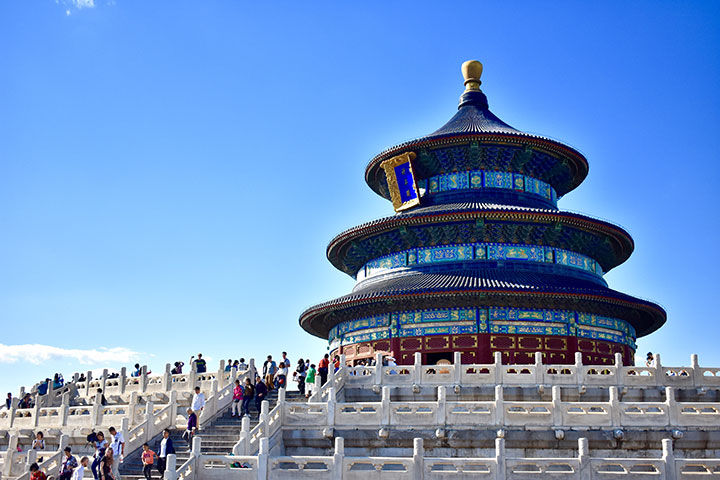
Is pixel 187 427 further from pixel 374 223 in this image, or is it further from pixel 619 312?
pixel 619 312

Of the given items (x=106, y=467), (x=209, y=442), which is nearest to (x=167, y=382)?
(x=209, y=442)

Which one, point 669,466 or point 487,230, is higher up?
point 487,230

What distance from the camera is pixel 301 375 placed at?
28828 mm

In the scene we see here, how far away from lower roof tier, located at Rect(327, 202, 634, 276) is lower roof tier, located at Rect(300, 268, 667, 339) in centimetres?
192

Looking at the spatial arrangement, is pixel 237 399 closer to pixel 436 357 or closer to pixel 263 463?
pixel 263 463

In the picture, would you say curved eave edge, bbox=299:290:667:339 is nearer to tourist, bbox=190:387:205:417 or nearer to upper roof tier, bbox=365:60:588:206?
upper roof tier, bbox=365:60:588:206

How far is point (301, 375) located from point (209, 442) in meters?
7.45

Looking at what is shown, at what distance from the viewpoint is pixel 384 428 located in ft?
68.8

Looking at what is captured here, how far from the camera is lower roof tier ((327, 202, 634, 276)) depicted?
37.3 metres

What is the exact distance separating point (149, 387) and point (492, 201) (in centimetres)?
1934

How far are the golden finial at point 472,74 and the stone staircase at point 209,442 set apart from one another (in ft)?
95.8

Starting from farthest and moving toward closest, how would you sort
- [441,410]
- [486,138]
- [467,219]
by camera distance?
[486,138], [467,219], [441,410]

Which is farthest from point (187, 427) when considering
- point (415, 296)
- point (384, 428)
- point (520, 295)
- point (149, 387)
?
point (520, 295)

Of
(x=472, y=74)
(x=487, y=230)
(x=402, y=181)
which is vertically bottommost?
(x=487, y=230)
